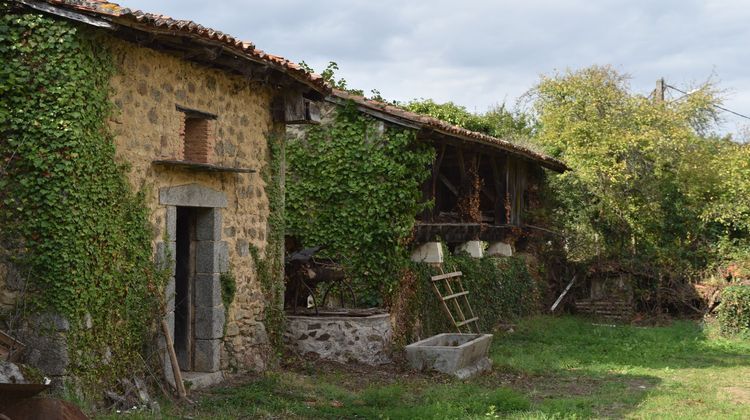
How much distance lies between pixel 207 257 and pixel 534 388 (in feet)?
13.9

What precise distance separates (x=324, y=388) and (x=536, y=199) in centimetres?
1181

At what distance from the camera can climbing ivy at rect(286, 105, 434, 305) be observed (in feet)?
41.4

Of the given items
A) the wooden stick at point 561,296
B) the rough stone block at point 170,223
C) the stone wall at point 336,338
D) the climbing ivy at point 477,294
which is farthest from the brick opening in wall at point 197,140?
the wooden stick at point 561,296

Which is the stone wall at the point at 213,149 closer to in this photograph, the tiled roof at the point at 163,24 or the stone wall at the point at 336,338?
the tiled roof at the point at 163,24

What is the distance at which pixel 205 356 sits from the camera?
9.52 metres

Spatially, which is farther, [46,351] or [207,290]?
[207,290]

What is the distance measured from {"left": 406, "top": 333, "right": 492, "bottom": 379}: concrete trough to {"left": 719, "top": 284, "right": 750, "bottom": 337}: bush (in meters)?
6.38

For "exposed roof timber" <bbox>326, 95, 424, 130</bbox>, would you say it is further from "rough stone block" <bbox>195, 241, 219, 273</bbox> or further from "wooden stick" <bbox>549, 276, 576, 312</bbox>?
"wooden stick" <bbox>549, 276, 576, 312</bbox>

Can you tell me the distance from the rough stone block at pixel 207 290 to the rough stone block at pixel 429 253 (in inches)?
200

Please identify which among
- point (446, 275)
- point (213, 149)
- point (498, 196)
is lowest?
point (446, 275)

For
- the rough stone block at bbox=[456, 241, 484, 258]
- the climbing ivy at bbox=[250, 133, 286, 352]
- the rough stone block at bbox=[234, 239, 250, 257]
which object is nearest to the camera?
the rough stone block at bbox=[234, 239, 250, 257]

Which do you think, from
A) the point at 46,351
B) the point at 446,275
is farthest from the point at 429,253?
the point at 46,351

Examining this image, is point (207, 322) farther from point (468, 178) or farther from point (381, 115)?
point (468, 178)

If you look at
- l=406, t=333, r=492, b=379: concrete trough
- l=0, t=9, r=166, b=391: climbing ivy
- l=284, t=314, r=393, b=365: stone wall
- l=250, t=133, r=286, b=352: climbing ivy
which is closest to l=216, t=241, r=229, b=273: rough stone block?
l=250, t=133, r=286, b=352: climbing ivy
